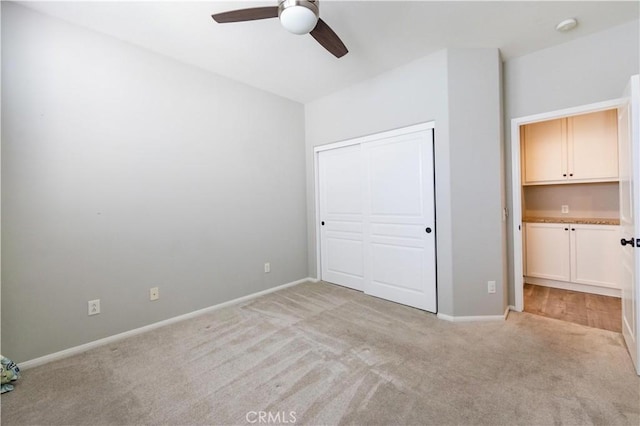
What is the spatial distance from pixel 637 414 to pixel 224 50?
3831 mm

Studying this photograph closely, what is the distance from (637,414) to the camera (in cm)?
142

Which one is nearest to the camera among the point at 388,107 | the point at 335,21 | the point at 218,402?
the point at 218,402

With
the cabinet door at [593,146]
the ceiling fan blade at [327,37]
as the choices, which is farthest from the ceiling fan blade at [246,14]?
the cabinet door at [593,146]

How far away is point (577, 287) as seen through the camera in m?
3.30

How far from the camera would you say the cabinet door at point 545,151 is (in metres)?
3.42

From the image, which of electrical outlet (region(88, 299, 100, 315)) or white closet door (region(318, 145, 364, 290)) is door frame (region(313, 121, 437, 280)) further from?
electrical outlet (region(88, 299, 100, 315))

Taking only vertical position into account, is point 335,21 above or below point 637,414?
above

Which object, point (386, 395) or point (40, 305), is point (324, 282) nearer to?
point (386, 395)

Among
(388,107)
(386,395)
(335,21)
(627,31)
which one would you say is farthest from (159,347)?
(627,31)

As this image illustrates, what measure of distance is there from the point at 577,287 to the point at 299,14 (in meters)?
4.26

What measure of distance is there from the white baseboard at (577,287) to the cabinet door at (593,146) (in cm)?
130

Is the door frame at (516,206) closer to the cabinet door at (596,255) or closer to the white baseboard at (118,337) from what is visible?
the cabinet door at (596,255)

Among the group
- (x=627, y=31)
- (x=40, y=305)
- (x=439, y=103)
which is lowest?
(x=40, y=305)

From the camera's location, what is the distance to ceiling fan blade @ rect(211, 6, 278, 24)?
1.68 meters
